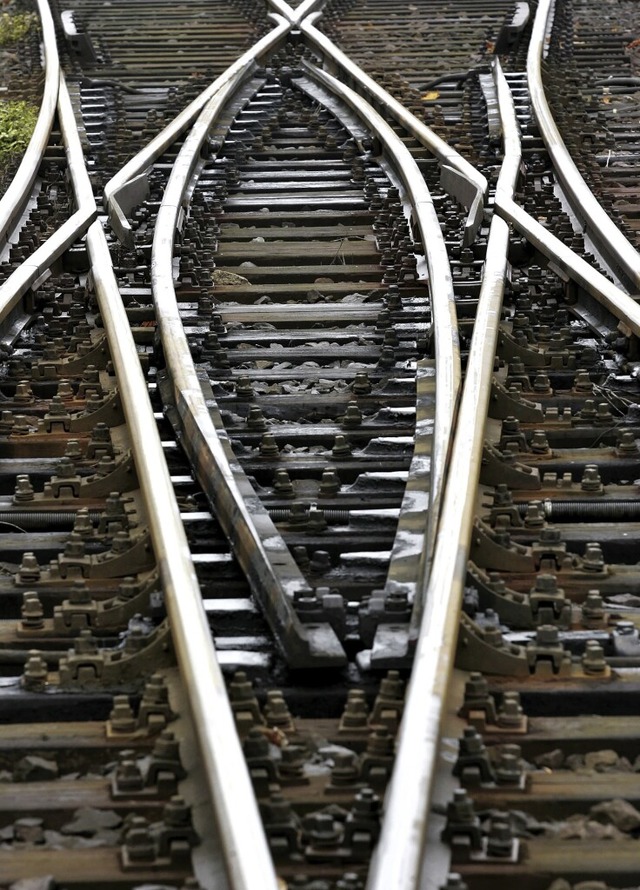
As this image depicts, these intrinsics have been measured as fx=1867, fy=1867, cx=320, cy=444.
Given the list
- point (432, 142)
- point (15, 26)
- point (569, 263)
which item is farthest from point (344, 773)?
point (15, 26)

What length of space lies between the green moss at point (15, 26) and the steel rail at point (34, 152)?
95cm

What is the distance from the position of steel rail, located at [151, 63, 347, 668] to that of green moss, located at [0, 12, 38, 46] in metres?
7.66

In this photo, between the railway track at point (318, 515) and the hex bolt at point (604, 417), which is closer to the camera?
the railway track at point (318, 515)

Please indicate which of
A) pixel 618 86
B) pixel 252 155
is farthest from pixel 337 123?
pixel 618 86

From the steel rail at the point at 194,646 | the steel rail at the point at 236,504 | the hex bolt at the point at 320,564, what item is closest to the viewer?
the steel rail at the point at 194,646

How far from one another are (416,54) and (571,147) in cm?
378

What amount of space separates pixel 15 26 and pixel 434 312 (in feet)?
30.3

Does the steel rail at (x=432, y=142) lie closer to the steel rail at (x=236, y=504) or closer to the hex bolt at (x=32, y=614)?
the steel rail at (x=236, y=504)

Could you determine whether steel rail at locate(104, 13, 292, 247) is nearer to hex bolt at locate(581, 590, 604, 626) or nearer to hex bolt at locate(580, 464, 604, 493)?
hex bolt at locate(580, 464, 604, 493)

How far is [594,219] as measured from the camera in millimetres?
8664

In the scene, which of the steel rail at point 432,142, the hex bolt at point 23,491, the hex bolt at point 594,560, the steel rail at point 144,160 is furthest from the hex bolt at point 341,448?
the steel rail at point 144,160

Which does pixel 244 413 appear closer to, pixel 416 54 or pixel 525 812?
pixel 525 812

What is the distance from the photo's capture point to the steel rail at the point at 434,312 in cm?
527

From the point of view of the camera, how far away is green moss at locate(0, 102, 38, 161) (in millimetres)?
11148
